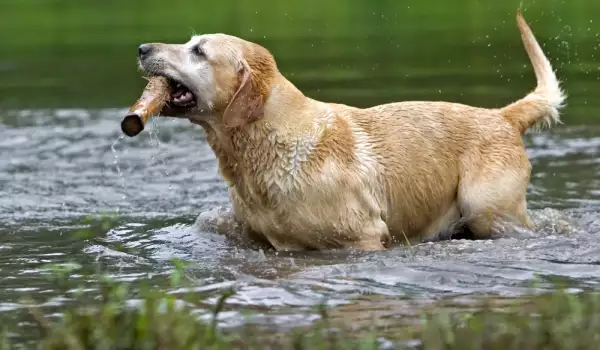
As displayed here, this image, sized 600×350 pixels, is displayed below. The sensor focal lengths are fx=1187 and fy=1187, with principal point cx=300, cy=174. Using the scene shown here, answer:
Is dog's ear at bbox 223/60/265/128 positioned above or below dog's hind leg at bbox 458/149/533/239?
above

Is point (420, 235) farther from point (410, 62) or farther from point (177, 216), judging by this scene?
point (410, 62)

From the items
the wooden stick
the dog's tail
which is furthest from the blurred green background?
the wooden stick

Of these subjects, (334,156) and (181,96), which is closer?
(181,96)

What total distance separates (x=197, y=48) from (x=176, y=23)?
16.0m

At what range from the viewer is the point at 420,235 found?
8.90 metres

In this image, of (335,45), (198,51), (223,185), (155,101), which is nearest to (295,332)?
(155,101)

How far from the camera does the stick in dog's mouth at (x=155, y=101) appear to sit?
7.86m

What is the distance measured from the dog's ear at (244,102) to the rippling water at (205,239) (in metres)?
0.99

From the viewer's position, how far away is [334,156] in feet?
27.1

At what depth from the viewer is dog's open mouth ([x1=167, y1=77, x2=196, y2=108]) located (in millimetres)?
8047

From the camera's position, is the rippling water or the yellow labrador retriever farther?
the yellow labrador retriever

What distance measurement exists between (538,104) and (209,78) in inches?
112

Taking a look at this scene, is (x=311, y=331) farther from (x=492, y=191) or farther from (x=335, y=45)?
(x=335, y=45)

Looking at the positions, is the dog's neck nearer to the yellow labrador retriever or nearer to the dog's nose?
the yellow labrador retriever
